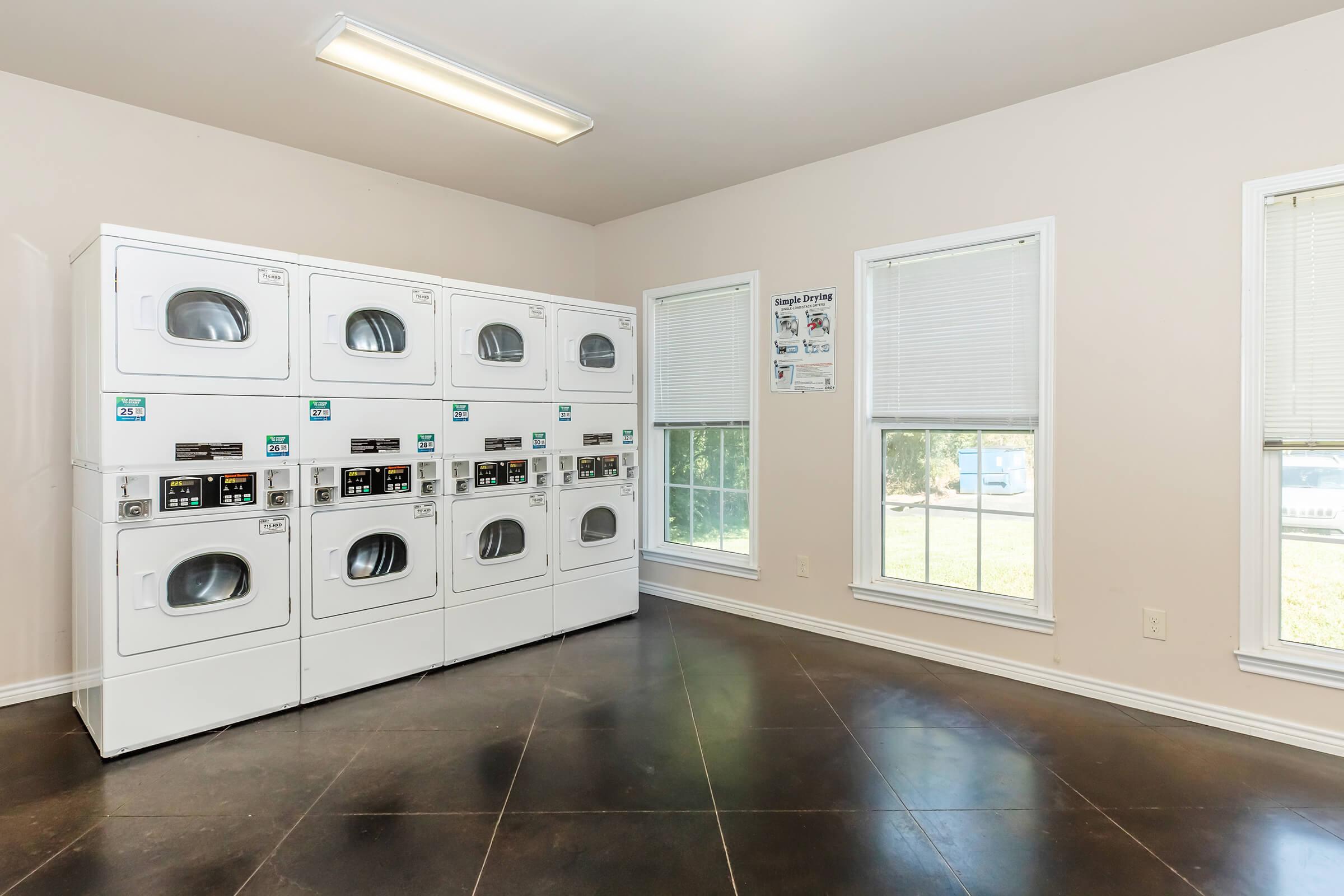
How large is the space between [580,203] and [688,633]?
10.4 feet

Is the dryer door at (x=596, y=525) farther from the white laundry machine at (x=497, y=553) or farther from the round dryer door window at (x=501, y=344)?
the round dryer door window at (x=501, y=344)

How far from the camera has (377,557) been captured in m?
3.32

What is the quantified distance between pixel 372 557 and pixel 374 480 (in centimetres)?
40

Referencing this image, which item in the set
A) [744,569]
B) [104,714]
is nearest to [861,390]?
[744,569]

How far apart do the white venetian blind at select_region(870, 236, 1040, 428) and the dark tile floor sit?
1.45 meters

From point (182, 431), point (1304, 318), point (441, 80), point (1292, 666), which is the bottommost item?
point (1292, 666)

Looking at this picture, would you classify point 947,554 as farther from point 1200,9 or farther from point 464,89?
point 464,89

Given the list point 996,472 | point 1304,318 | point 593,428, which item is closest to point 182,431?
point 593,428

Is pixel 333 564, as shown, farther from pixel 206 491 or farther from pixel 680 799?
pixel 680 799

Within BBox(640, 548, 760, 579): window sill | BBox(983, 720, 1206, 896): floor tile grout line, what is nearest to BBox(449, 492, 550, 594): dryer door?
BBox(640, 548, 760, 579): window sill

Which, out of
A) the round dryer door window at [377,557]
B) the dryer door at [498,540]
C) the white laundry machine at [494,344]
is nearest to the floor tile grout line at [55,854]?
the round dryer door window at [377,557]

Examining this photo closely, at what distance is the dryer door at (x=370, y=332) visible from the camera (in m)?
3.07

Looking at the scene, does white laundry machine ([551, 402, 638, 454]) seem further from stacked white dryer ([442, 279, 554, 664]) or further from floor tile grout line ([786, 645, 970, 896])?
floor tile grout line ([786, 645, 970, 896])

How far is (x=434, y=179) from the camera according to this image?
4.35 m
